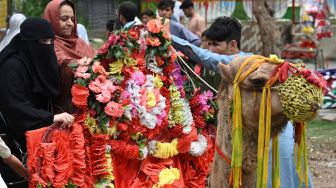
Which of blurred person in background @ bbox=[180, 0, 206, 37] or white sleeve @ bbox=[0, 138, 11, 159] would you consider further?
blurred person in background @ bbox=[180, 0, 206, 37]

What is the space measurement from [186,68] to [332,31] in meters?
16.2

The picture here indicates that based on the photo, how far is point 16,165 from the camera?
4988 millimetres

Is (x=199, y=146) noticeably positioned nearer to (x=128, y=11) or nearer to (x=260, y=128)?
(x=260, y=128)

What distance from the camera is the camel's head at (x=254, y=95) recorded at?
4.28 m

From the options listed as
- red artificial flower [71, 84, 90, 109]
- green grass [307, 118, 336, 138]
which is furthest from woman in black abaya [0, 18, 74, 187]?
green grass [307, 118, 336, 138]

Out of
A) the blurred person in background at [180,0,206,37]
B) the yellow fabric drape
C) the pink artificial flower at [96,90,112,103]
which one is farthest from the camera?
the blurred person in background at [180,0,206,37]

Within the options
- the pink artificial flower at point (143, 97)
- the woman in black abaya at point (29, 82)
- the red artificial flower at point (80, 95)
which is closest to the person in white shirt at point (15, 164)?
the woman in black abaya at point (29, 82)

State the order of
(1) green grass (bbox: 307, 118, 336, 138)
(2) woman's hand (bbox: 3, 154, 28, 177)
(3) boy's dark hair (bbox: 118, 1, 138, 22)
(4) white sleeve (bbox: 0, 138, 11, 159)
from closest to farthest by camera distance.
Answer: (4) white sleeve (bbox: 0, 138, 11, 159) < (2) woman's hand (bbox: 3, 154, 28, 177) < (3) boy's dark hair (bbox: 118, 1, 138, 22) < (1) green grass (bbox: 307, 118, 336, 138)

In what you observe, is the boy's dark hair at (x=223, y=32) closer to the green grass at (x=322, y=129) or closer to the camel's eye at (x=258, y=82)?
the camel's eye at (x=258, y=82)

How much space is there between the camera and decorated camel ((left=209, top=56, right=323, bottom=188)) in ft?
14.1

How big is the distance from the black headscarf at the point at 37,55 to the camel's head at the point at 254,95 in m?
1.47

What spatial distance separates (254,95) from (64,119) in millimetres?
1394

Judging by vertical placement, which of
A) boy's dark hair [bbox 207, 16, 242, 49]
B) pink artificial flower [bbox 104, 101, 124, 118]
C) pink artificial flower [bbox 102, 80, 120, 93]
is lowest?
pink artificial flower [bbox 104, 101, 124, 118]

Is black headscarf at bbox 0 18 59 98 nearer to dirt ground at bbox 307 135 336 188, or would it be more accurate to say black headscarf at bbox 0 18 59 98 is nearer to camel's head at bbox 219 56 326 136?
camel's head at bbox 219 56 326 136
